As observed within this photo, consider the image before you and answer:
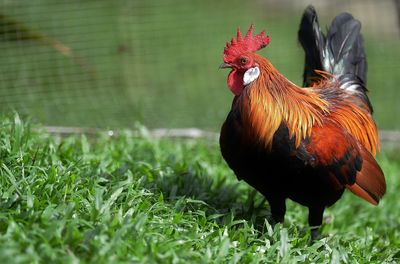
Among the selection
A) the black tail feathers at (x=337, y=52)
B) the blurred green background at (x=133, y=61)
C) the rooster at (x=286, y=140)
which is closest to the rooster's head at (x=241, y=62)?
the rooster at (x=286, y=140)

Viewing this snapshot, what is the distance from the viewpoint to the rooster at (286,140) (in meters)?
3.79

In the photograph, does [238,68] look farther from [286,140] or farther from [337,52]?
[337,52]

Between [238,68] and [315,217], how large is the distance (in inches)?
46.7

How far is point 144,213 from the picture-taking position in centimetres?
357

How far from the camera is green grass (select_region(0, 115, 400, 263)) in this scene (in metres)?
3.10

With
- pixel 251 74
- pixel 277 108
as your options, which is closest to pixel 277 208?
pixel 277 108

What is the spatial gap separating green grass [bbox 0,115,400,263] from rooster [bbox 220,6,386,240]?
11.9 inches

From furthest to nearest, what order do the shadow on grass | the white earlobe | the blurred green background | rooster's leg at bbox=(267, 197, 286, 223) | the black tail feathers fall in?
the blurred green background
the black tail feathers
the shadow on grass
rooster's leg at bbox=(267, 197, 286, 223)
the white earlobe

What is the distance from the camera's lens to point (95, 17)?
6.46m

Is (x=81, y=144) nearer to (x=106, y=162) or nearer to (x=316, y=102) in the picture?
(x=106, y=162)

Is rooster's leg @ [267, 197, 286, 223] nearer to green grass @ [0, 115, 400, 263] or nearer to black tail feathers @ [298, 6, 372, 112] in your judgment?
green grass @ [0, 115, 400, 263]

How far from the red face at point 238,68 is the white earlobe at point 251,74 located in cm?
2

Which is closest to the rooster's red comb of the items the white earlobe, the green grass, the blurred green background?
the white earlobe

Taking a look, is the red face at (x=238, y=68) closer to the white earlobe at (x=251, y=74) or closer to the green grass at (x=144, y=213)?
the white earlobe at (x=251, y=74)
